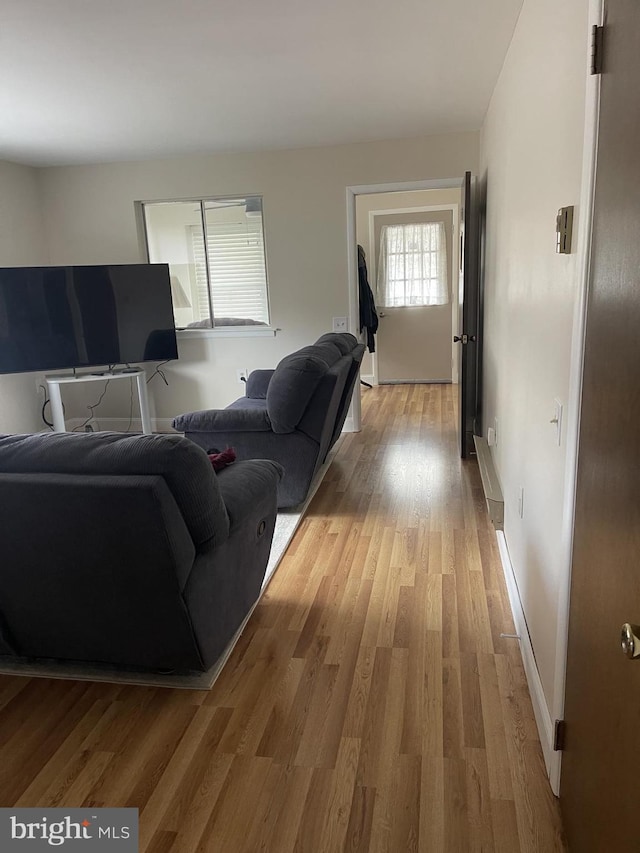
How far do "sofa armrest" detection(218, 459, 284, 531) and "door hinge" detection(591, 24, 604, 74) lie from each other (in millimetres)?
1582

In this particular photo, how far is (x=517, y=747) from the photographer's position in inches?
70.4

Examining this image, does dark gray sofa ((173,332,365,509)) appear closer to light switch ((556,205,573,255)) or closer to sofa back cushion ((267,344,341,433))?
sofa back cushion ((267,344,341,433))

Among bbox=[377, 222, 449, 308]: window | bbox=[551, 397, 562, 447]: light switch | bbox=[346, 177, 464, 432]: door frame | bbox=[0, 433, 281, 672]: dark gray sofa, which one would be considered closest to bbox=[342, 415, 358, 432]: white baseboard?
bbox=[346, 177, 464, 432]: door frame

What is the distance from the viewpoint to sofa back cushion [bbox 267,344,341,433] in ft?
11.5

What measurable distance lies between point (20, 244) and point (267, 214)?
2.27 meters

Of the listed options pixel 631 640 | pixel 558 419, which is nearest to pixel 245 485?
pixel 558 419

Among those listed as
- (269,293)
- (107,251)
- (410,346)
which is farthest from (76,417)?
(410,346)

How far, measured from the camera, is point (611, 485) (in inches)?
42.7

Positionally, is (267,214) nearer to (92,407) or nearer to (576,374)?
(92,407)

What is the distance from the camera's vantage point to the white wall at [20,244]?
518cm

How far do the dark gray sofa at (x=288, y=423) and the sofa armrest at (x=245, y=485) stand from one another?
1017 mm

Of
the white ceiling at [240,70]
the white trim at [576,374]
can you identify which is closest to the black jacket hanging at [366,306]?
the white ceiling at [240,70]

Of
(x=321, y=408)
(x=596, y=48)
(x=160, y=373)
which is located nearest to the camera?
(x=596, y=48)

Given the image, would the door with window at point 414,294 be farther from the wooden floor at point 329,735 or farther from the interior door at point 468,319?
the wooden floor at point 329,735
